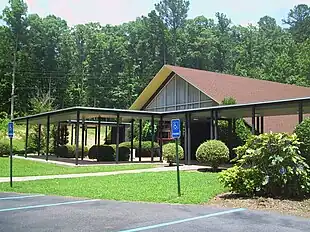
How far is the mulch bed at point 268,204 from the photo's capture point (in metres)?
8.78

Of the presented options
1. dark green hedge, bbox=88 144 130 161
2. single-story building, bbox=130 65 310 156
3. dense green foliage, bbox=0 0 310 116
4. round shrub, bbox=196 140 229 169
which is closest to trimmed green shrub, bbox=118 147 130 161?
dark green hedge, bbox=88 144 130 161

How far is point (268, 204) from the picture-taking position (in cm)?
938

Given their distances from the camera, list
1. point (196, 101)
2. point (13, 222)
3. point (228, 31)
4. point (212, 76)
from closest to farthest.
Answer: point (13, 222), point (196, 101), point (212, 76), point (228, 31)

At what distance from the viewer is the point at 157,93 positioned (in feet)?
114

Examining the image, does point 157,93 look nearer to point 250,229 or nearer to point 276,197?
point 276,197

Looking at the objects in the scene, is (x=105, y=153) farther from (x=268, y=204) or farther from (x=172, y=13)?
(x=172, y=13)

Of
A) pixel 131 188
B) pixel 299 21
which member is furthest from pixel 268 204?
pixel 299 21

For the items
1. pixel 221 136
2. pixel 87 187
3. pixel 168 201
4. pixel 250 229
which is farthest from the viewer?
pixel 221 136

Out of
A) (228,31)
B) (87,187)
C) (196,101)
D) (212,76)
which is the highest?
(228,31)

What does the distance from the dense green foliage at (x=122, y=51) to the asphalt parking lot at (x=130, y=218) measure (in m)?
46.0

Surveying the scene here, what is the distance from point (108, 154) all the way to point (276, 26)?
57.0 metres

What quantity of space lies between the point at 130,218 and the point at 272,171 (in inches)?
166

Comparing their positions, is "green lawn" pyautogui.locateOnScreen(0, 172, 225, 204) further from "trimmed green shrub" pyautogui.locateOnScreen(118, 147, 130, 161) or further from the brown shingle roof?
the brown shingle roof

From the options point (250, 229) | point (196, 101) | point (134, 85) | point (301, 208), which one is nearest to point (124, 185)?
point (301, 208)
